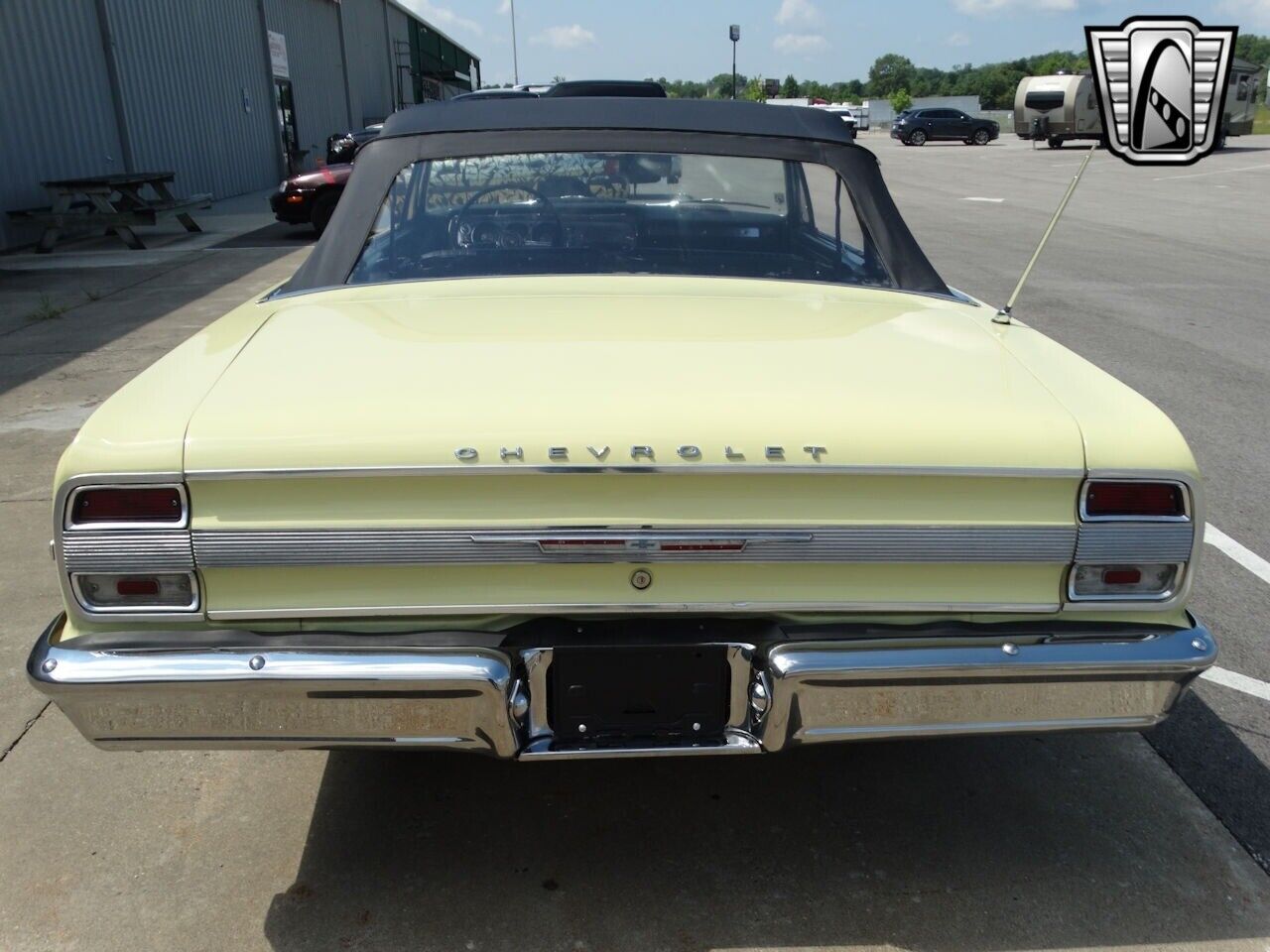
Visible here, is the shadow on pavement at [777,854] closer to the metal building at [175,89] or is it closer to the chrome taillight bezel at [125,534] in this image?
the chrome taillight bezel at [125,534]

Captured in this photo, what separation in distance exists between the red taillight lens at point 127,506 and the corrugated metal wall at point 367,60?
115ft

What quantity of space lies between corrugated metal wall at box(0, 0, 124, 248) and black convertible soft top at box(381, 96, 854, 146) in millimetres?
12503

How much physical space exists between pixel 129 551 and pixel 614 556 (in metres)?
0.90

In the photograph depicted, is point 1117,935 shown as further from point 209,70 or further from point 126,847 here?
point 209,70

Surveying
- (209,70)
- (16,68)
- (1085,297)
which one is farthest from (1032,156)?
(16,68)

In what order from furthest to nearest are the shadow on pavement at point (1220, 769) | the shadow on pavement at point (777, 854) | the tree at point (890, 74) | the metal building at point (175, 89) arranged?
the tree at point (890, 74), the metal building at point (175, 89), the shadow on pavement at point (1220, 769), the shadow on pavement at point (777, 854)

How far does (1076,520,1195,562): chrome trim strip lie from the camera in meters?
2.12

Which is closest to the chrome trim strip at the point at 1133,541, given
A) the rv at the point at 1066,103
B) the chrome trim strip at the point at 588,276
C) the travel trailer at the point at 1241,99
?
the chrome trim strip at the point at 588,276

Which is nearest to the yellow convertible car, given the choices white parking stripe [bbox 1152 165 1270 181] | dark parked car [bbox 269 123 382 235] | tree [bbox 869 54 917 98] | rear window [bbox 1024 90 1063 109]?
dark parked car [bbox 269 123 382 235]

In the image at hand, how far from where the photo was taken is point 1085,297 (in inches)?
393

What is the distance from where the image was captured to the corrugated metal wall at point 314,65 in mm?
27047

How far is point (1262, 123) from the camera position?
2092 inches

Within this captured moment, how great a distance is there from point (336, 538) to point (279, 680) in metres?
0.28

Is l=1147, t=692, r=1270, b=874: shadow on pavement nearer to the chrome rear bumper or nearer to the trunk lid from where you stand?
the chrome rear bumper
